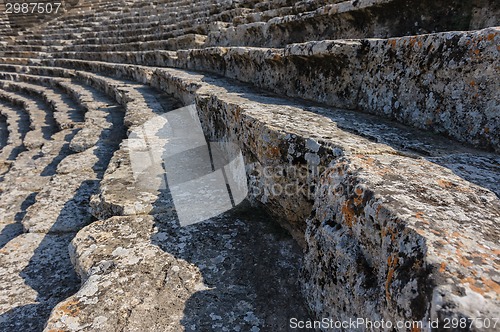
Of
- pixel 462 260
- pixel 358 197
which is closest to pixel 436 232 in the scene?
pixel 462 260

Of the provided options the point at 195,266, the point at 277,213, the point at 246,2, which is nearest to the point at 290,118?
the point at 277,213

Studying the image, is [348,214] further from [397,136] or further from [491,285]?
[397,136]

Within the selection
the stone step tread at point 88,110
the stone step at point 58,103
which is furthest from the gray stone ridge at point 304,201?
the stone step at point 58,103

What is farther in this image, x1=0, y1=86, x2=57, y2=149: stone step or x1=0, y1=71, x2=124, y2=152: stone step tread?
x1=0, y1=86, x2=57, y2=149: stone step

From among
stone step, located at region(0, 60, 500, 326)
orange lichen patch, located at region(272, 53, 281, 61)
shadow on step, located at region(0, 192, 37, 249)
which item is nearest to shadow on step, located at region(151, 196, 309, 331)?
stone step, located at region(0, 60, 500, 326)

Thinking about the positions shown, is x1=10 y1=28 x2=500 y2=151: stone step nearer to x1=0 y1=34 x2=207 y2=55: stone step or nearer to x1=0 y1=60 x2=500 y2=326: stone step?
x1=0 y1=60 x2=500 y2=326: stone step

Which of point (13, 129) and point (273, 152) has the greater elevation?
point (273, 152)

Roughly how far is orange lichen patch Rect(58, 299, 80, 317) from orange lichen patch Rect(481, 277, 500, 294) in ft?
4.21

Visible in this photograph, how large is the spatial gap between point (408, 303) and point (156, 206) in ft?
5.04

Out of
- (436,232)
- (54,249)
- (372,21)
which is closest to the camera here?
(436,232)

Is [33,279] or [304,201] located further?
[33,279]

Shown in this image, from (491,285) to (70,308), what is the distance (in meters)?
1.33

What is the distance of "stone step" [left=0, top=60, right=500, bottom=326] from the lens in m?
0.77

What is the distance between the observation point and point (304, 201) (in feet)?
5.07
